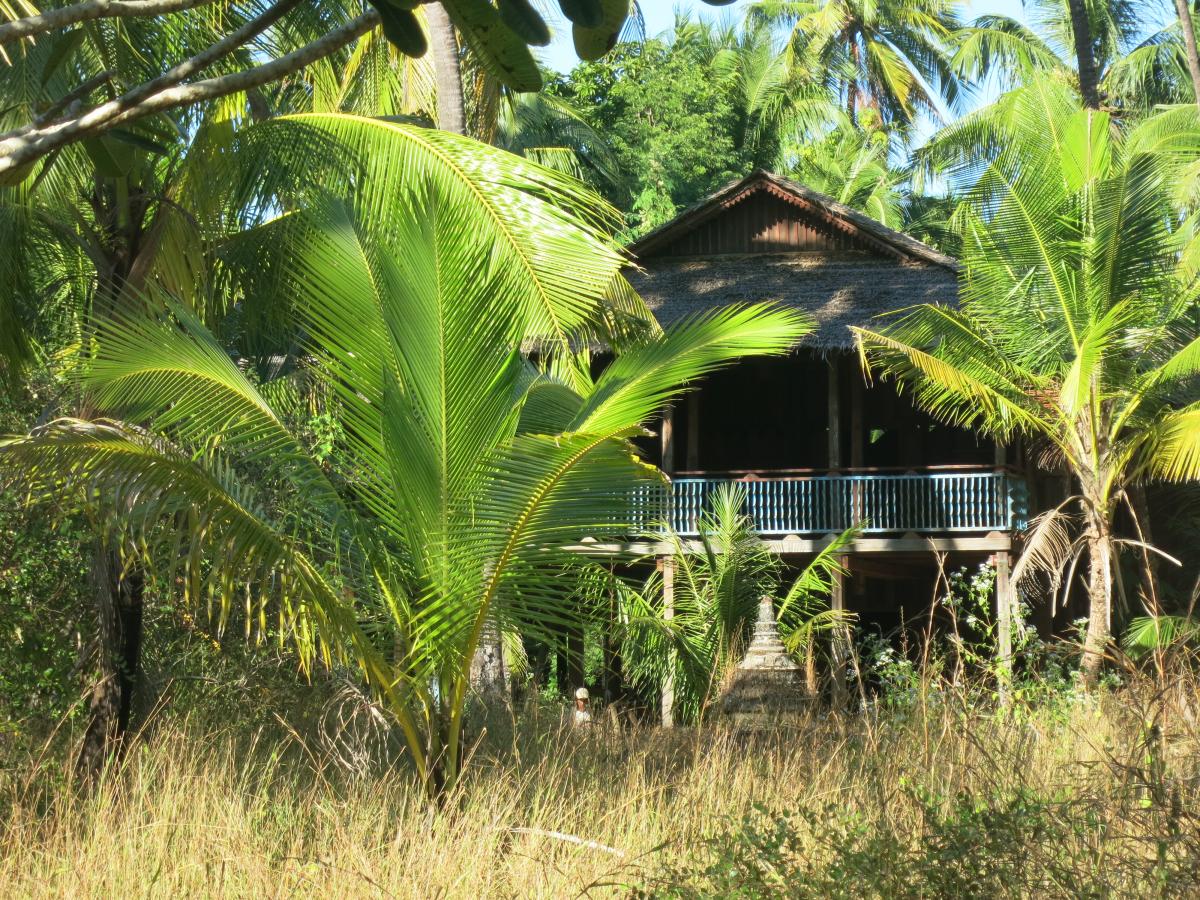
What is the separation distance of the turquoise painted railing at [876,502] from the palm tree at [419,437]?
7.79 metres

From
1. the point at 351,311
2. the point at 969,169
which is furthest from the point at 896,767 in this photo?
the point at 969,169

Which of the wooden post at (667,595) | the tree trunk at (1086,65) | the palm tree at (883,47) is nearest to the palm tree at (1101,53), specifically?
the palm tree at (883,47)

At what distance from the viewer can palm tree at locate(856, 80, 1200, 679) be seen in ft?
38.6

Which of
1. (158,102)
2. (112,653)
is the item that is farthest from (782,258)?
(158,102)

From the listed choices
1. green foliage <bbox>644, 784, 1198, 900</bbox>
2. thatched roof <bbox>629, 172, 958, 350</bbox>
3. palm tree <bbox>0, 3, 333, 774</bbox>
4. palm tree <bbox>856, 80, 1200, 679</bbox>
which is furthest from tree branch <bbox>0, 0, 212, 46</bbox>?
thatched roof <bbox>629, 172, 958, 350</bbox>

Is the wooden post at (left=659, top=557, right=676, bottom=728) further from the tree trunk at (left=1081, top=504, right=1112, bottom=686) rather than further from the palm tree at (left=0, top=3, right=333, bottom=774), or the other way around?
the palm tree at (left=0, top=3, right=333, bottom=774)

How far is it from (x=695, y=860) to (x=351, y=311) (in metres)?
2.77

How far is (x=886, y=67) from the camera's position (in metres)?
28.5

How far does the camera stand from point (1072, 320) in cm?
1212

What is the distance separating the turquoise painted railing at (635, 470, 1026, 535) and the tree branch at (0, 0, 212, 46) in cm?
1133

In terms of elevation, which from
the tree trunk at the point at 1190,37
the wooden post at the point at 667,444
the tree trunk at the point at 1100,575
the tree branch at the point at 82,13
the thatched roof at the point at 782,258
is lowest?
the tree trunk at the point at 1100,575

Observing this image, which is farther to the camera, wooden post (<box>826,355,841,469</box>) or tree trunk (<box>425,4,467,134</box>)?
wooden post (<box>826,355,841,469</box>)

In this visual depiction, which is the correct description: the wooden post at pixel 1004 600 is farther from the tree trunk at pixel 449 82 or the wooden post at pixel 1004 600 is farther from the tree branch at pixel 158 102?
the tree branch at pixel 158 102

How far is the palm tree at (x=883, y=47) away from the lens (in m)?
28.4
